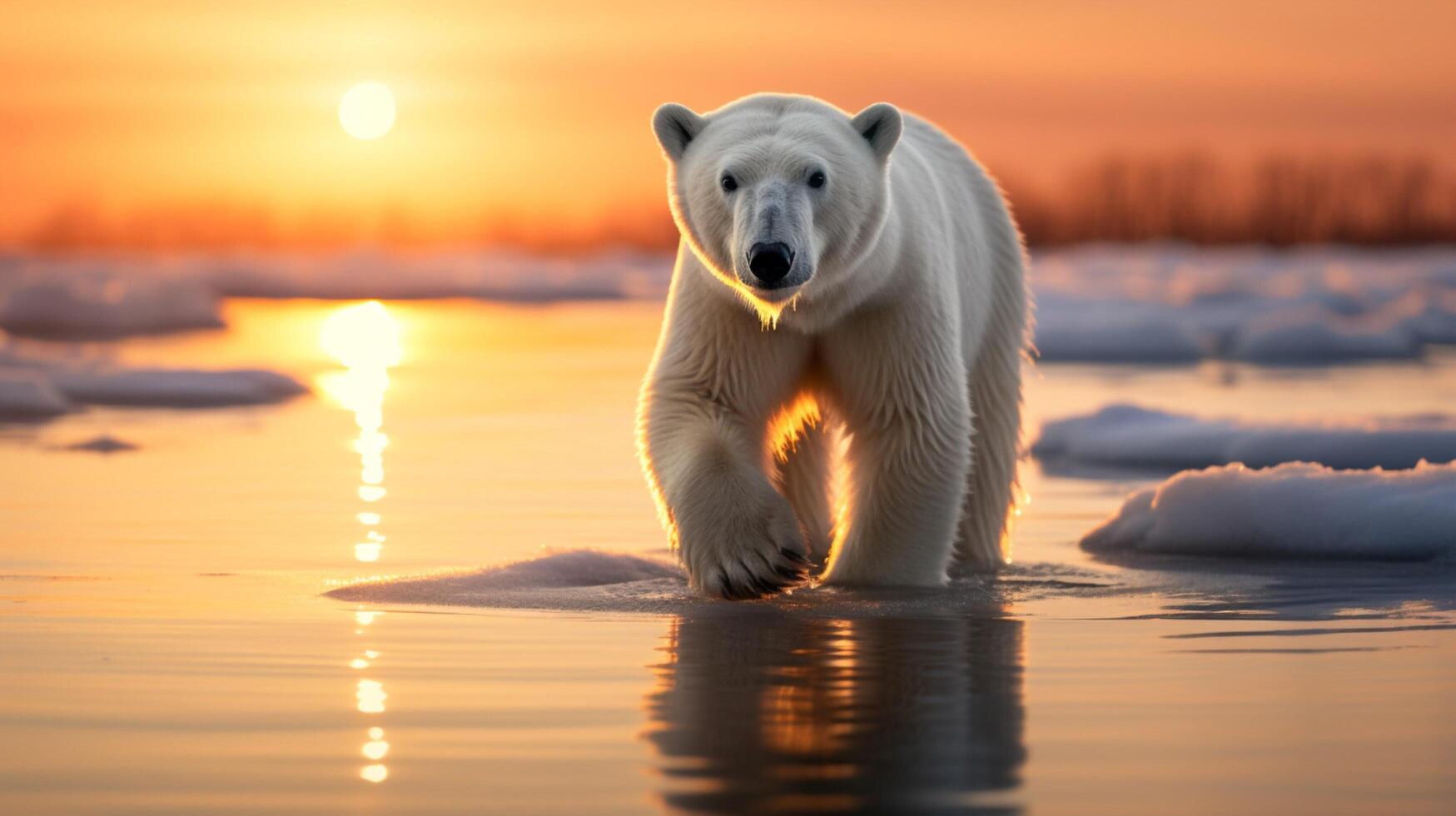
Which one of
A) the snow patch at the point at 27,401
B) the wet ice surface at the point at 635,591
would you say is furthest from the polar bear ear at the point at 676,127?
the snow patch at the point at 27,401

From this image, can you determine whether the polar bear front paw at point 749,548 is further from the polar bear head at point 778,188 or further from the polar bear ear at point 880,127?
the polar bear ear at point 880,127

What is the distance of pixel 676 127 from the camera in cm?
488

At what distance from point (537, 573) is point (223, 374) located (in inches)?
273

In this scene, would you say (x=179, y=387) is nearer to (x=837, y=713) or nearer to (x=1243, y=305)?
(x=837, y=713)

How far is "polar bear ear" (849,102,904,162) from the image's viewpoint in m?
4.82

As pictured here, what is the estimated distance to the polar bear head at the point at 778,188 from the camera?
171 inches

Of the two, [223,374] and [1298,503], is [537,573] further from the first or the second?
[223,374]

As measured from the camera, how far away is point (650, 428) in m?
5.03

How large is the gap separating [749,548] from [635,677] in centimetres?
87

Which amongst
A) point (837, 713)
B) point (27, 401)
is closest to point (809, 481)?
point (837, 713)

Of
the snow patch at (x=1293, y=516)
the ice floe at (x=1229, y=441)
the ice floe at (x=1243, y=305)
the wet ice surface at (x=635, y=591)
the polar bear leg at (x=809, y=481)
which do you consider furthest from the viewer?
the ice floe at (x=1243, y=305)

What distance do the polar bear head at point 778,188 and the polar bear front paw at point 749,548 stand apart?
1.42 ft

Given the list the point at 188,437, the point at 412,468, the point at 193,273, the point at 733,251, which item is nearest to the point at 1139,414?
the point at 412,468

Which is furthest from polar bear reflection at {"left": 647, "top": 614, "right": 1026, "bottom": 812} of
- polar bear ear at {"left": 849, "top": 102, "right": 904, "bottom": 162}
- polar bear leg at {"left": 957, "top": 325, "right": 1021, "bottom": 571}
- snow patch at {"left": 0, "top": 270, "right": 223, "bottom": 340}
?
snow patch at {"left": 0, "top": 270, "right": 223, "bottom": 340}
